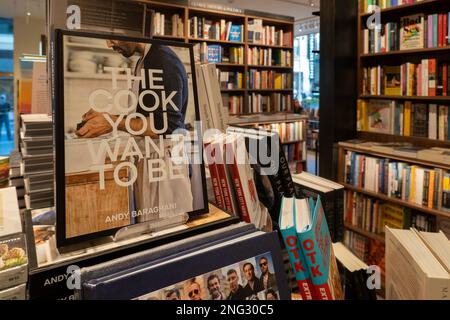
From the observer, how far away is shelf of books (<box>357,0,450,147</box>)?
99.7 inches

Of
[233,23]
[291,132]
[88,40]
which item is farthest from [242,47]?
[88,40]

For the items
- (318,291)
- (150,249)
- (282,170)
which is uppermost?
(282,170)

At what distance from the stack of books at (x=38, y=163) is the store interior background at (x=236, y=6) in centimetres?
510

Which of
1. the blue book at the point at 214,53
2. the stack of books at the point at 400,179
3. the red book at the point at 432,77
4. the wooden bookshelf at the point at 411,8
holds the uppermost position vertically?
the blue book at the point at 214,53

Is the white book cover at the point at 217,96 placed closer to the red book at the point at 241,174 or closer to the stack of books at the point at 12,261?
the red book at the point at 241,174

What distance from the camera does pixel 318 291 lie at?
691 mm

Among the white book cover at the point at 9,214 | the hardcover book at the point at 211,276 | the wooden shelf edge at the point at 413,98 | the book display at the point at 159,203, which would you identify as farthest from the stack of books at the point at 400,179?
the white book cover at the point at 9,214

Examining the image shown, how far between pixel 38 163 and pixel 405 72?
2.63m

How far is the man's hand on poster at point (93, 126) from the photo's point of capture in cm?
64

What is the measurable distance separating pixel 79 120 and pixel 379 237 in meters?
2.67

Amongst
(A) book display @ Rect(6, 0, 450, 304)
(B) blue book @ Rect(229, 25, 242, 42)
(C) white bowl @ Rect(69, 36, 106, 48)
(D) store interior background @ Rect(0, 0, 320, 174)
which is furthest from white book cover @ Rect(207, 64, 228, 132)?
(D) store interior background @ Rect(0, 0, 320, 174)

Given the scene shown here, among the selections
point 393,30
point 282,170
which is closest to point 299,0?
point 393,30

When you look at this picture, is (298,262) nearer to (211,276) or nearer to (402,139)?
(211,276)
